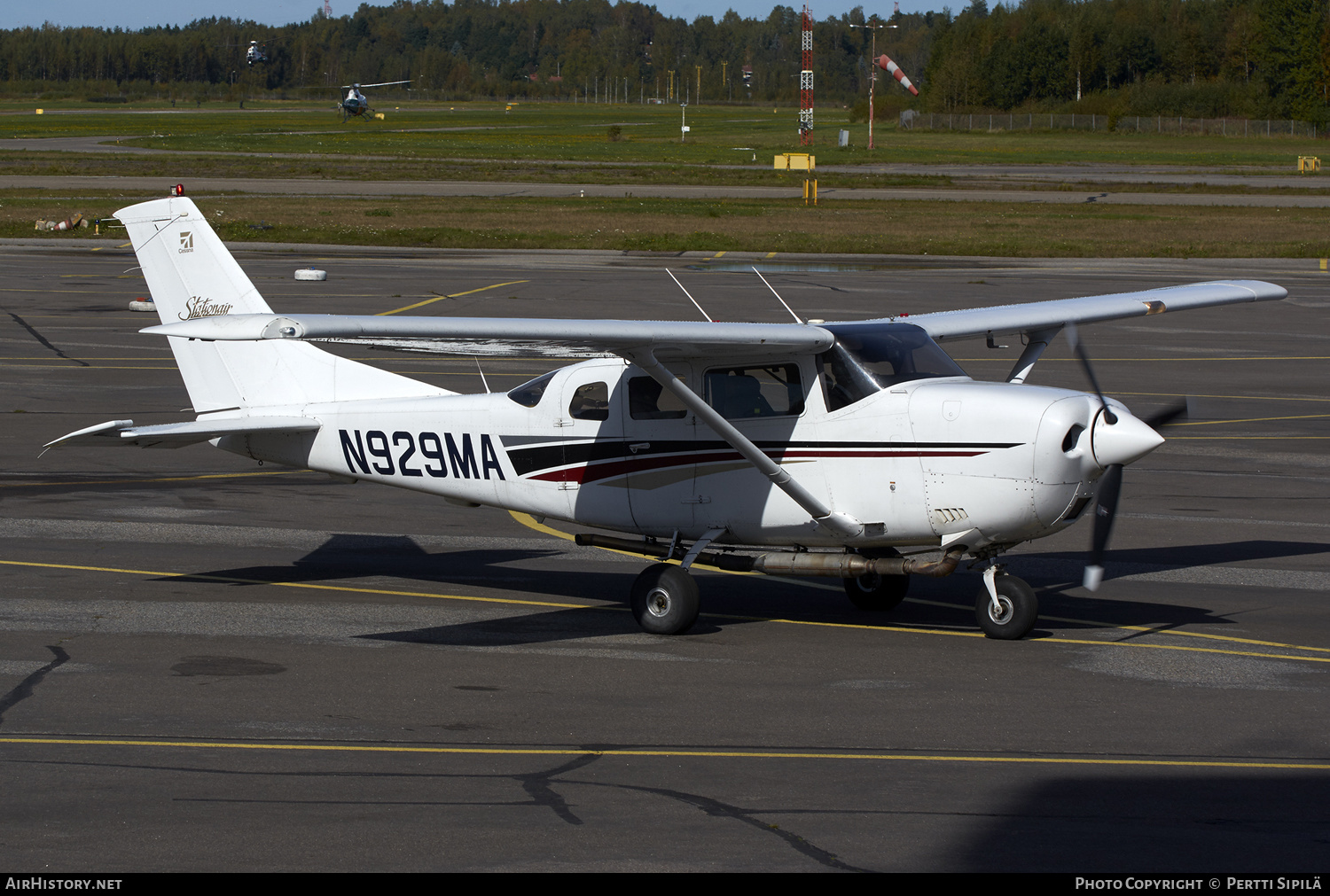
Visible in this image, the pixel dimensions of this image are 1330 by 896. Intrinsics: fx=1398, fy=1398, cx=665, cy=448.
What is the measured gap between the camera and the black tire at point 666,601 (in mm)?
11078

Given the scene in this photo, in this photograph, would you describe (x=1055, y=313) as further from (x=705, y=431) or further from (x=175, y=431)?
(x=175, y=431)

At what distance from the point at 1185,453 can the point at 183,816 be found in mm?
14985

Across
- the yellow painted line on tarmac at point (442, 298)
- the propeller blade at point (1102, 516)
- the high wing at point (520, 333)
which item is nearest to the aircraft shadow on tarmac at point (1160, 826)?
the propeller blade at point (1102, 516)

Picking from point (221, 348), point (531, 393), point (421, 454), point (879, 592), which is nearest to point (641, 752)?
point (879, 592)

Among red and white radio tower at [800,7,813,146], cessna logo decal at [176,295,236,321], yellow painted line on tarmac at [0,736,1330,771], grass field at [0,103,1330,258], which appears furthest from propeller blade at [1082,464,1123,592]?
red and white radio tower at [800,7,813,146]

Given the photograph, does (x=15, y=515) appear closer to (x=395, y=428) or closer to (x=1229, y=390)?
(x=395, y=428)

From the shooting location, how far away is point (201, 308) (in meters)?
13.1

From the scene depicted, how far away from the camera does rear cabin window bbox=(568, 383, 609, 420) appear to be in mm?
11695

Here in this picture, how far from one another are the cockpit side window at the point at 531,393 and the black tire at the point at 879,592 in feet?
10.1

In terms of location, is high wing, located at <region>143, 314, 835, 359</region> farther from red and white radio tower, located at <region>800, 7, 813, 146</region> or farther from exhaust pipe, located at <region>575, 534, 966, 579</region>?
red and white radio tower, located at <region>800, 7, 813, 146</region>

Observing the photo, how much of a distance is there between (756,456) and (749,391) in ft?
2.17

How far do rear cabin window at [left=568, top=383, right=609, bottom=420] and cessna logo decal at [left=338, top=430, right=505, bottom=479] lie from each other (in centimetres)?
84

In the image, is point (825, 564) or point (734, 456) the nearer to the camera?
point (825, 564)

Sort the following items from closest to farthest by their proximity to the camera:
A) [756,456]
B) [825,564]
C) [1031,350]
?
1. [756,456]
2. [825,564]
3. [1031,350]
